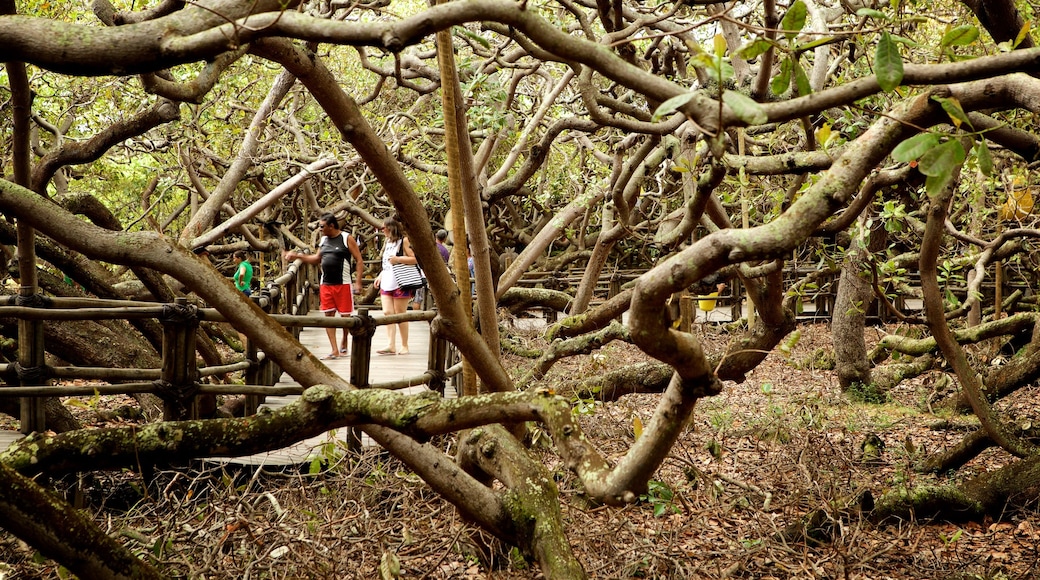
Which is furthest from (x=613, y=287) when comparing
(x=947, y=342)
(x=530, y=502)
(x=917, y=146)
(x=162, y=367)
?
(x=917, y=146)

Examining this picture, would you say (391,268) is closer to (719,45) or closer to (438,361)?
(438,361)

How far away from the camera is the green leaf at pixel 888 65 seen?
2.33m

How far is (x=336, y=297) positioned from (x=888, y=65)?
819 cm

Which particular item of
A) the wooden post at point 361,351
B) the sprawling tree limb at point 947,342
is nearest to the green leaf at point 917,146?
the sprawling tree limb at point 947,342

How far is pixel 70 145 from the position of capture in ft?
21.5

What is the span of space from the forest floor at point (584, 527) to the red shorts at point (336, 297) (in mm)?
3920

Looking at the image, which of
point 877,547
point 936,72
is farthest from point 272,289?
point 936,72

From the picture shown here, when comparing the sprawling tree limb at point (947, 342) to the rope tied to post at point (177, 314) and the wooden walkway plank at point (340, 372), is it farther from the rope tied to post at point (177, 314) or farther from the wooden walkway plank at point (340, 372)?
the rope tied to post at point (177, 314)

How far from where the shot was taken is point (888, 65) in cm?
235

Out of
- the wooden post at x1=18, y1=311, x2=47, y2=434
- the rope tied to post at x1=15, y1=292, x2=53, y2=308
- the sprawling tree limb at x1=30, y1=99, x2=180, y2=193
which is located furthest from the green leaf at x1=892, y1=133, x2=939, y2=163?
the rope tied to post at x1=15, y1=292, x2=53, y2=308

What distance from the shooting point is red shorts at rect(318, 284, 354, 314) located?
32.4ft

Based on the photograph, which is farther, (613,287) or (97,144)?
(613,287)

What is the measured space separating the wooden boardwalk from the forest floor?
0.48 ft

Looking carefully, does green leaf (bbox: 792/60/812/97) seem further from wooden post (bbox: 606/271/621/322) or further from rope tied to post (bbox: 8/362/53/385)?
wooden post (bbox: 606/271/621/322)
